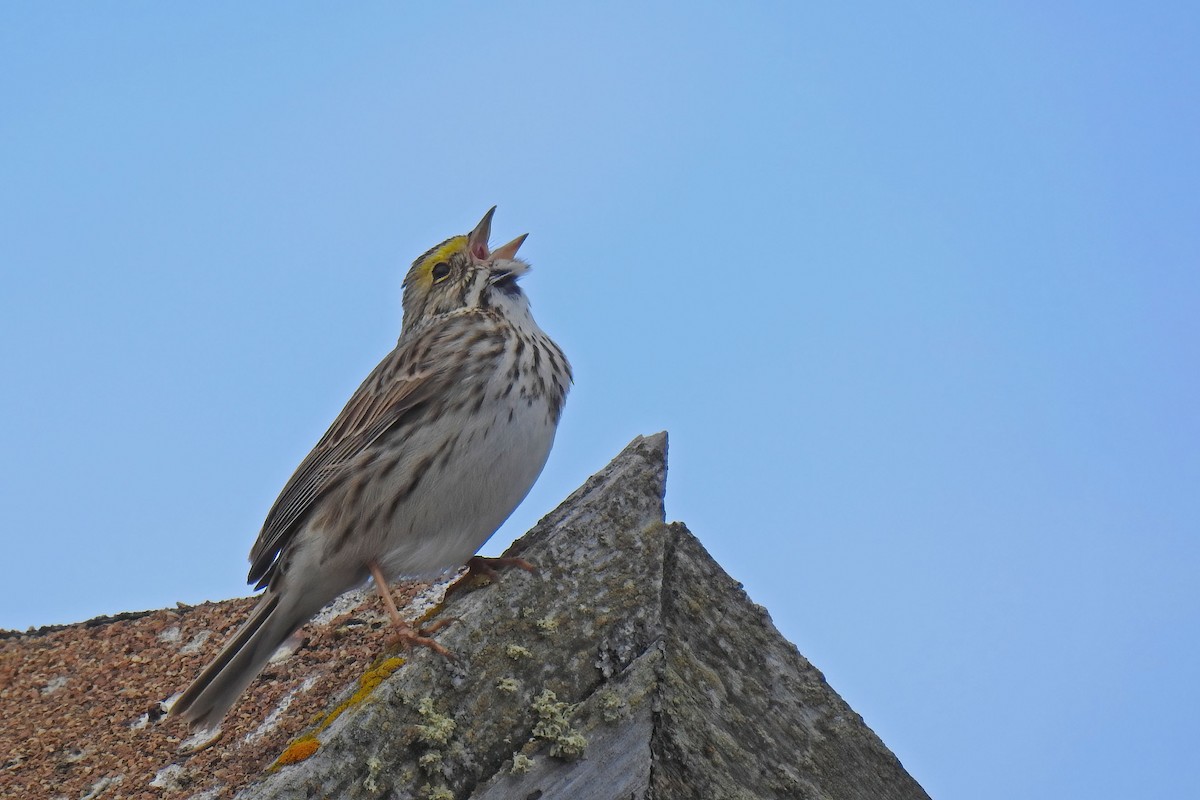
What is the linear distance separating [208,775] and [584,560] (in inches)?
60.5

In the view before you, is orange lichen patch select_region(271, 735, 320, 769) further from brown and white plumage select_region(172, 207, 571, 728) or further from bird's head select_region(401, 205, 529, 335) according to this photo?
bird's head select_region(401, 205, 529, 335)

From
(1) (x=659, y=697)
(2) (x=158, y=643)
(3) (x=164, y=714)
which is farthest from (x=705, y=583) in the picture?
(2) (x=158, y=643)

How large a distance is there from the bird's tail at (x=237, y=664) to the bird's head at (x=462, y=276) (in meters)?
1.98

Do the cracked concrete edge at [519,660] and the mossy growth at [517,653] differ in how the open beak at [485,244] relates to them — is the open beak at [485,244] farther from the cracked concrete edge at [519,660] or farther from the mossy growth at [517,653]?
the mossy growth at [517,653]

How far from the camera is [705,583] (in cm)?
529

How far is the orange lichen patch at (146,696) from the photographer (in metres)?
5.04

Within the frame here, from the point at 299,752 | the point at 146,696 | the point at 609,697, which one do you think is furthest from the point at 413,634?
the point at 146,696

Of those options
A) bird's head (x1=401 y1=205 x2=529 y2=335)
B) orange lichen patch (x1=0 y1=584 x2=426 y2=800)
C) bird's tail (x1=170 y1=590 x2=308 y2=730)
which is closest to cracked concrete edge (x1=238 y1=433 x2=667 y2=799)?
orange lichen patch (x1=0 y1=584 x2=426 y2=800)

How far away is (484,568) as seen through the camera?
503cm

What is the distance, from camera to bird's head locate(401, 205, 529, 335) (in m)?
7.06

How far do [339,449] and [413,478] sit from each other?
498 millimetres

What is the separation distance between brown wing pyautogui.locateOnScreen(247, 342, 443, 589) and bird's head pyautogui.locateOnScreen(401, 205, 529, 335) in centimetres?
82

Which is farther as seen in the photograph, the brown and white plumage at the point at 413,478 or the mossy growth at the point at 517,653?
the brown and white plumage at the point at 413,478

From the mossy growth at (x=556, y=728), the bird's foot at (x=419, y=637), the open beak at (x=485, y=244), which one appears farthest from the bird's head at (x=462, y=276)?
the mossy growth at (x=556, y=728)
